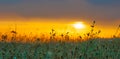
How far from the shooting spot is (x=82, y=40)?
1456 cm

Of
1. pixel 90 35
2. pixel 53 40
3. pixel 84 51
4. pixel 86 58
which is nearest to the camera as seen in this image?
pixel 86 58

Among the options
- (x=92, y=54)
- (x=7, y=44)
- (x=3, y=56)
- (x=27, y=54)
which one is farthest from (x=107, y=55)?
(x=7, y=44)

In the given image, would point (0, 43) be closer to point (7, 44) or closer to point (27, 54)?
point (7, 44)

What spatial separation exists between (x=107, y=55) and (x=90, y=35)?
228cm

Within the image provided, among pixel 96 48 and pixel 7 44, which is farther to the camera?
pixel 7 44

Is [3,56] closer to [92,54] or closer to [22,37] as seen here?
[92,54]

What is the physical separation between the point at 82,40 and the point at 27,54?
552 centimetres

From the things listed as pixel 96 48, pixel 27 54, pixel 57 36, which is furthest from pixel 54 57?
pixel 57 36

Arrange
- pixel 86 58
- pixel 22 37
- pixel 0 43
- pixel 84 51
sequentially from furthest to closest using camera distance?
pixel 22 37 < pixel 0 43 < pixel 84 51 < pixel 86 58

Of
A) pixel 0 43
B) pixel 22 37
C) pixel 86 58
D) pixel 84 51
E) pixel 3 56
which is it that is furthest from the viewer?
pixel 22 37

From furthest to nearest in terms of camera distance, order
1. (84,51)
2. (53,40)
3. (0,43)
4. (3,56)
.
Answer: (53,40) < (0,43) < (84,51) < (3,56)

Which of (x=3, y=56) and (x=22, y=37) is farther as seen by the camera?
(x=22, y=37)

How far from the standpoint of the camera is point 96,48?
1103cm

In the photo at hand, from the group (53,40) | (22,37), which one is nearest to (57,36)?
(53,40)
